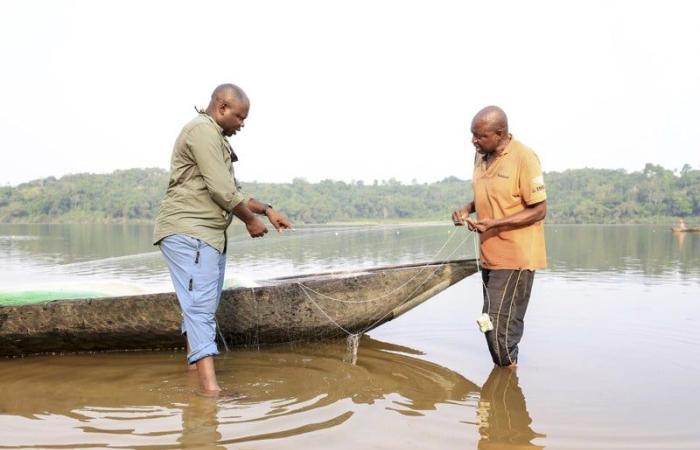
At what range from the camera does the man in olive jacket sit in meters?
3.54

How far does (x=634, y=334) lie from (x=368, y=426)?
12.7ft

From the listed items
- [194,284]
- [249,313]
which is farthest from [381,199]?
[194,284]

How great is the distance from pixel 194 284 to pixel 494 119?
2152 millimetres

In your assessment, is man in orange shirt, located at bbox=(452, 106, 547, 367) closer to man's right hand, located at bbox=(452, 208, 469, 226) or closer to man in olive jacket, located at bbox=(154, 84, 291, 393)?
man's right hand, located at bbox=(452, 208, 469, 226)

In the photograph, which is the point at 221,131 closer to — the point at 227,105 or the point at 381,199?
the point at 227,105

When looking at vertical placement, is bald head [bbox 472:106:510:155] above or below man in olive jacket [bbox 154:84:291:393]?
above

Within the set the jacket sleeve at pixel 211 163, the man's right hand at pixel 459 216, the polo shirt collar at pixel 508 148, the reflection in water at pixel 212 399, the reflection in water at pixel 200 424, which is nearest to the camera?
the reflection in water at pixel 200 424

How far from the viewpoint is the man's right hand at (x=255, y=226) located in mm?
3723

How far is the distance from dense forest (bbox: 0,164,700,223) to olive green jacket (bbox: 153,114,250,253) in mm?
58034

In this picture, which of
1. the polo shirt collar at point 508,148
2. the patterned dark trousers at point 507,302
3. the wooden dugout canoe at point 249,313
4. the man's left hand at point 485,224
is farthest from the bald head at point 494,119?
the wooden dugout canoe at point 249,313

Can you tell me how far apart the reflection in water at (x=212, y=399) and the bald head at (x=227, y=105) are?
64.6 inches

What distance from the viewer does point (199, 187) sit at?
364cm

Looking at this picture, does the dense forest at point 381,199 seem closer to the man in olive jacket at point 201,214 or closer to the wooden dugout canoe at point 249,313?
the wooden dugout canoe at point 249,313

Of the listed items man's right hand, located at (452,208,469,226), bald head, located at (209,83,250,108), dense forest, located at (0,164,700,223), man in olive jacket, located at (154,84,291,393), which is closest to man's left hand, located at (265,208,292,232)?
man in olive jacket, located at (154,84,291,393)
